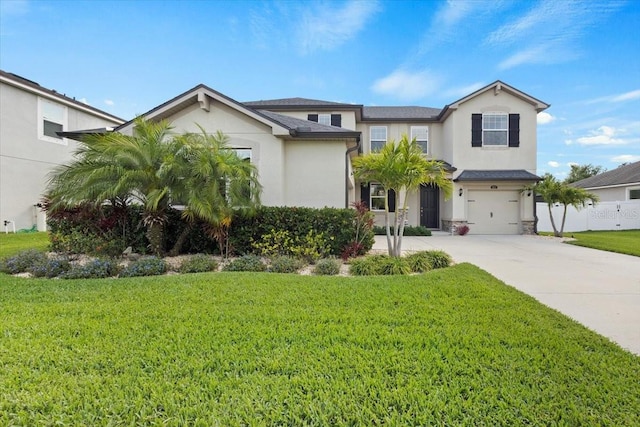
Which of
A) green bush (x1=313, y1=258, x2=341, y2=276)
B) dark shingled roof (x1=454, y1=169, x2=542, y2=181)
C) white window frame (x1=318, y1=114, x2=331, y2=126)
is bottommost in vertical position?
green bush (x1=313, y1=258, x2=341, y2=276)

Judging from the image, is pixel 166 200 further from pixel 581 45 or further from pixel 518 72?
pixel 518 72

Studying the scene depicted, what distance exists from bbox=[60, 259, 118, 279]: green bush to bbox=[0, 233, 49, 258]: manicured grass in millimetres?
4114

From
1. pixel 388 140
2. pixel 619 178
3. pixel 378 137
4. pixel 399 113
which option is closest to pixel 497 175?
pixel 388 140

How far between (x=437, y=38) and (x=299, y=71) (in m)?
7.17

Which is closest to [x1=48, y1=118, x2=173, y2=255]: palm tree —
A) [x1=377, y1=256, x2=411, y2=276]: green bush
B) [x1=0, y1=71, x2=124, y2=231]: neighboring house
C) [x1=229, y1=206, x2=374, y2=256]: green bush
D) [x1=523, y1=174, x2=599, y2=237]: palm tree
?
[x1=229, y1=206, x2=374, y2=256]: green bush

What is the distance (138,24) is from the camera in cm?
1118

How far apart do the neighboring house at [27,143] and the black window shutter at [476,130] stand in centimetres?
2009

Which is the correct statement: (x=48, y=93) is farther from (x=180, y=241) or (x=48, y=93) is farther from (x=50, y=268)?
(x=50, y=268)

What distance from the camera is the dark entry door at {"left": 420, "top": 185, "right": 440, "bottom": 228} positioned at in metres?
18.1

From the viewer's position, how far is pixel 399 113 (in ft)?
62.8

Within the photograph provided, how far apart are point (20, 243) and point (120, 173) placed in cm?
709

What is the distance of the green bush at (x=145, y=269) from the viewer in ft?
22.0

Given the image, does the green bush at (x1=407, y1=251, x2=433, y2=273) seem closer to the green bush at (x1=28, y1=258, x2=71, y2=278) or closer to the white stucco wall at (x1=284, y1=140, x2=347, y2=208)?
the white stucco wall at (x1=284, y1=140, x2=347, y2=208)

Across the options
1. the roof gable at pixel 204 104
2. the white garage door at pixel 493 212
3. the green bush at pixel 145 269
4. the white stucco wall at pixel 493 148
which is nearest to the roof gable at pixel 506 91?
the white stucco wall at pixel 493 148
